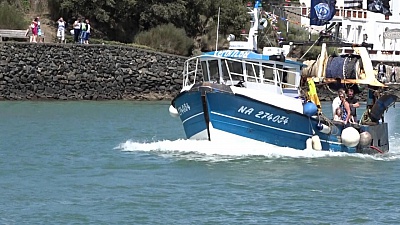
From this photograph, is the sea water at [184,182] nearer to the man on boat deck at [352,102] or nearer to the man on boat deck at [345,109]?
the man on boat deck at [345,109]

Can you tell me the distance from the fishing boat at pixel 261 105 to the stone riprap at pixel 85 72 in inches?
772

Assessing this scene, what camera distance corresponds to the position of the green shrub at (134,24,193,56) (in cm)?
4922

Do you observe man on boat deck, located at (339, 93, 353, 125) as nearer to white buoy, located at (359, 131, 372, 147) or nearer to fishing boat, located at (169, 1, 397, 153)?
fishing boat, located at (169, 1, 397, 153)

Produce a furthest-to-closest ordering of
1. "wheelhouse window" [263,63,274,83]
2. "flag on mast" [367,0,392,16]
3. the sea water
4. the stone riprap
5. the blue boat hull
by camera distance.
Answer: "flag on mast" [367,0,392,16]
the stone riprap
"wheelhouse window" [263,63,274,83]
the blue boat hull
the sea water

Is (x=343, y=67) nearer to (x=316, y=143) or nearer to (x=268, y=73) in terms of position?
(x=268, y=73)

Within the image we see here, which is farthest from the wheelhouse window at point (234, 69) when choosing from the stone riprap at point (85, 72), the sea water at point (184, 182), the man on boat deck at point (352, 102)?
the stone riprap at point (85, 72)

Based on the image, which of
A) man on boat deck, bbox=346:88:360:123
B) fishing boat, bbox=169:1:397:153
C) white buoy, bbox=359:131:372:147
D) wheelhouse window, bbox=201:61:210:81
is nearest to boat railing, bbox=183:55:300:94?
fishing boat, bbox=169:1:397:153

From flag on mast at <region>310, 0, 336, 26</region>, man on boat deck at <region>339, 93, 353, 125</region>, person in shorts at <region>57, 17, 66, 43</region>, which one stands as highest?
flag on mast at <region>310, 0, 336, 26</region>

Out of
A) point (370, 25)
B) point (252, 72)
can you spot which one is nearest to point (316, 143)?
point (252, 72)

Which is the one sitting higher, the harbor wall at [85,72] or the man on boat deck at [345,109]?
the man on boat deck at [345,109]

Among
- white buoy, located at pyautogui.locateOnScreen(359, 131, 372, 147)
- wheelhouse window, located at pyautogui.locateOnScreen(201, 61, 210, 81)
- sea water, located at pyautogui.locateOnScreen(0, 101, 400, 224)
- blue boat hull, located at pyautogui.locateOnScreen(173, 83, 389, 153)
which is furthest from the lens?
wheelhouse window, located at pyautogui.locateOnScreen(201, 61, 210, 81)

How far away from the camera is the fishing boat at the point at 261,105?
2369 cm

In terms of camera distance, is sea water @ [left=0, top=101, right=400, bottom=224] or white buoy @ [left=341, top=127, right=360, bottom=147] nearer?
sea water @ [left=0, top=101, right=400, bottom=224]

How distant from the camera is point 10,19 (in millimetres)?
47219
